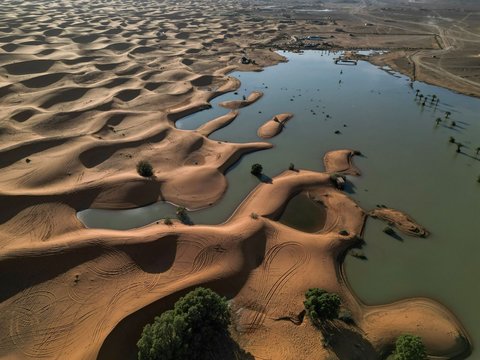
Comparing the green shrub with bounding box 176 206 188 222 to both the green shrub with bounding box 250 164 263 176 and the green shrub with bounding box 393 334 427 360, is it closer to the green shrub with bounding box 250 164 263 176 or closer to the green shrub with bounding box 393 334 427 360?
the green shrub with bounding box 250 164 263 176

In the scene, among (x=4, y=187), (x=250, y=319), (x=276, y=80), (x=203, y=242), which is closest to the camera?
(x=250, y=319)

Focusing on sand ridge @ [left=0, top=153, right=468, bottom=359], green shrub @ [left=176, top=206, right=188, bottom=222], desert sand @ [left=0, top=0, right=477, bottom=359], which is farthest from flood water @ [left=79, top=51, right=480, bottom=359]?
sand ridge @ [left=0, top=153, right=468, bottom=359]

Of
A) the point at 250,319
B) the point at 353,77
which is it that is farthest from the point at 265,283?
the point at 353,77

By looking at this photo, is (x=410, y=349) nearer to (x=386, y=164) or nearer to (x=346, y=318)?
(x=346, y=318)

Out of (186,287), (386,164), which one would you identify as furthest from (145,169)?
(386,164)

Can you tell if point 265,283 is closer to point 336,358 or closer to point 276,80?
point 336,358

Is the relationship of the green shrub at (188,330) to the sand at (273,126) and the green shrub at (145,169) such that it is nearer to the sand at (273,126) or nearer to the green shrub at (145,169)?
the green shrub at (145,169)

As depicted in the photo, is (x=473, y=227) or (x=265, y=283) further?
(x=473, y=227)
